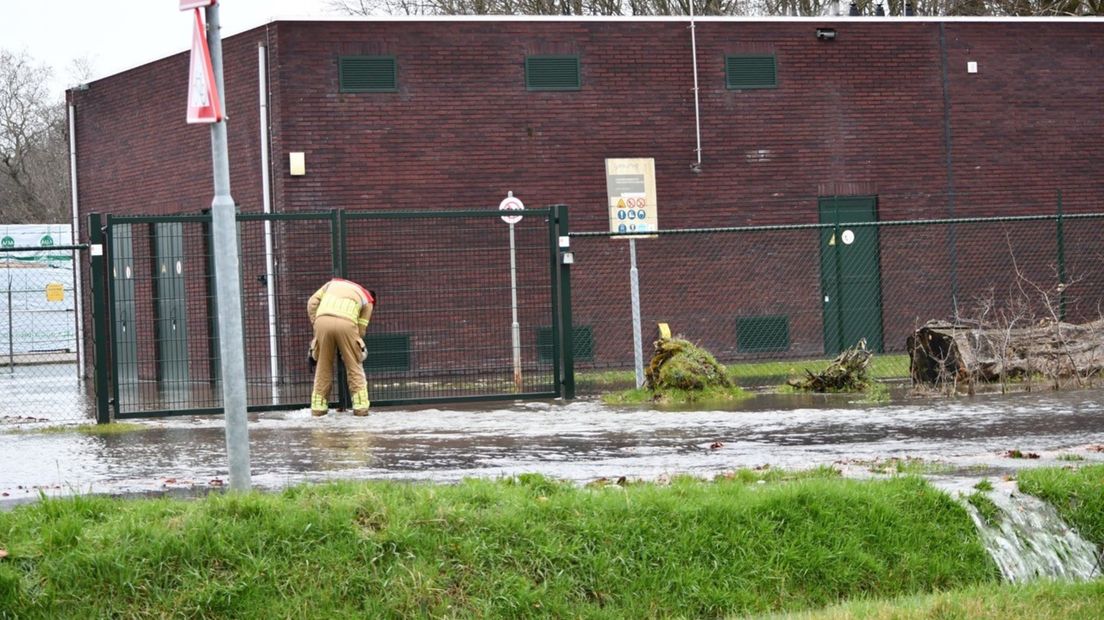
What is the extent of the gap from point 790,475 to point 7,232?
33220 mm

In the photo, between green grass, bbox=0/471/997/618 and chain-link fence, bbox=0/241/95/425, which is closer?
green grass, bbox=0/471/997/618

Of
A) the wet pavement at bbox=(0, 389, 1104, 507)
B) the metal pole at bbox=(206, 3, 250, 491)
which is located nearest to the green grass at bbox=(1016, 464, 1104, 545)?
the wet pavement at bbox=(0, 389, 1104, 507)

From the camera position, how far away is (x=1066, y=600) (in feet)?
24.0

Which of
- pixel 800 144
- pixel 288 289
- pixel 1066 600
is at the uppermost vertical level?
pixel 800 144

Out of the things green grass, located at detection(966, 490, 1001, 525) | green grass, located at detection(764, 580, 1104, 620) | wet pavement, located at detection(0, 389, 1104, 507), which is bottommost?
green grass, located at detection(764, 580, 1104, 620)

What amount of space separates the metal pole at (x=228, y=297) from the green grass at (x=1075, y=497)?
15.3 ft

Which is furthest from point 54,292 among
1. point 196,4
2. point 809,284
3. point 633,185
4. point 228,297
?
point 196,4

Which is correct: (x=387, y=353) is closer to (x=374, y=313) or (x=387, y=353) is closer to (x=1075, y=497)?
(x=374, y=313)

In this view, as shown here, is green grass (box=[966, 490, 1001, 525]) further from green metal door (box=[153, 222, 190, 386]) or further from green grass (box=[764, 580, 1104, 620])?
green metal door (box=[153, 222, 190, 386])

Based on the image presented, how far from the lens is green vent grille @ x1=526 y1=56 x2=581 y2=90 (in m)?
23.4

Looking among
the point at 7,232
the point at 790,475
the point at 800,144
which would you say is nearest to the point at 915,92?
the point at 800,144

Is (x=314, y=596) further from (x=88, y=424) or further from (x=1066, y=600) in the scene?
(x=88, y=424)

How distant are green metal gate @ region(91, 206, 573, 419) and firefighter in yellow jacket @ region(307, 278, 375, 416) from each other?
417 mm

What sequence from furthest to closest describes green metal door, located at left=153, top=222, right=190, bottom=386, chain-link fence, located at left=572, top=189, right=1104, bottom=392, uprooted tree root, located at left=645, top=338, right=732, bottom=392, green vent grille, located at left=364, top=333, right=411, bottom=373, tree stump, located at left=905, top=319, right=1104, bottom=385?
chain-link fence, located at left=572, top=189, right=1104, bottom=392 < green vent grille, located at left=364, top=333, right=411, bottom=373 < uprooted tree root, located at left=645, top=338, right=732, bottom=392 < tree stump, located at left=905, top=319, right=1104, bottom=385 < green metal door, located at left=153, top=222, right=190, bottom=386
